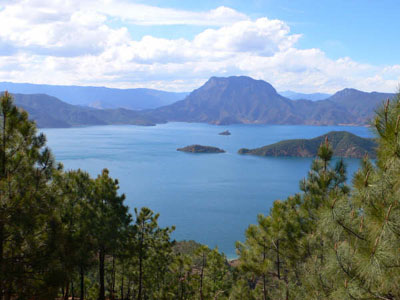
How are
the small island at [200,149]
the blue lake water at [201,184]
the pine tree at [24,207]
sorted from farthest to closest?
the small island at [200,149] < the blue lake water at [201,184] < the pine tree at [24,207]

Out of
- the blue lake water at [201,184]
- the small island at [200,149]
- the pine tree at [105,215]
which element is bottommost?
the blue lake water at [201,184]

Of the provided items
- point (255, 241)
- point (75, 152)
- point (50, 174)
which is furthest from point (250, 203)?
point (75, 152)

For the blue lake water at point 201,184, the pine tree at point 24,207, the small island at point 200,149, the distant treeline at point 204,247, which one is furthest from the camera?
the small island at point 200,149

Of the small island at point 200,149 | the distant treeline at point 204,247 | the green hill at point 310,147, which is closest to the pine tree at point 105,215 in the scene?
the distant treeline at point 204,247

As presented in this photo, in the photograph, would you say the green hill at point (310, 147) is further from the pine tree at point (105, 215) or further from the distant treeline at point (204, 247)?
the pine tree at point (105, 215)

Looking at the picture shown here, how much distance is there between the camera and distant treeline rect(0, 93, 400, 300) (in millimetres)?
3115

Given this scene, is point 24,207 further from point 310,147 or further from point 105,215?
point 310,147

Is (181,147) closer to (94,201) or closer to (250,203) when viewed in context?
(250,203)

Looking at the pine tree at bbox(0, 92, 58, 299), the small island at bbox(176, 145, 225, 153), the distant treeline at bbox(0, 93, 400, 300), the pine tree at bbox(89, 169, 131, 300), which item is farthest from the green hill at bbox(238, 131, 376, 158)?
the pine tree at bbox(0, 92, 58, 299)

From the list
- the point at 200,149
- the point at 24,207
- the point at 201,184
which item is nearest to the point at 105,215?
the point at 24,207

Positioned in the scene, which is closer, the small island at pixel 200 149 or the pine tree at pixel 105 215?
the pine tree at pixel 105 215

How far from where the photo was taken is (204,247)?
36.6 ft

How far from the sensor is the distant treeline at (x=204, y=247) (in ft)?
10.2

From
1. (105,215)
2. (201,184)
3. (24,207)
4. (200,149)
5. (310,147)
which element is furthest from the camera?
(200,149)
